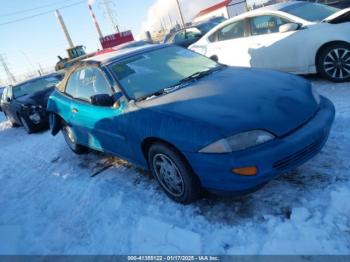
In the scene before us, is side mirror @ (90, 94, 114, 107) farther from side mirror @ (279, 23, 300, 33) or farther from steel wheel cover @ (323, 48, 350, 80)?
steel wheel cover @ (323, 48, 350, 80)

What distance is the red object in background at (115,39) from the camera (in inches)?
966

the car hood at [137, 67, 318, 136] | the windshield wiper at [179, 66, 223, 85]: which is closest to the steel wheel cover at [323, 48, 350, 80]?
the car hood at [137, 67, 318, 136]

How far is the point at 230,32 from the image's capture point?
6969mm

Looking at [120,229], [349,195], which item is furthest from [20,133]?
[349,195]

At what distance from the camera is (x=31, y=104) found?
848cm

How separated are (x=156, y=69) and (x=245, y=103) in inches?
55.2

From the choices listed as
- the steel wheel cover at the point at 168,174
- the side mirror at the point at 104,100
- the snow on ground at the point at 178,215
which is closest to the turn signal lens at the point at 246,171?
the snow on ground at the point at 178,215

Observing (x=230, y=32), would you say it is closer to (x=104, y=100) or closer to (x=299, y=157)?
(x=104, y=100)

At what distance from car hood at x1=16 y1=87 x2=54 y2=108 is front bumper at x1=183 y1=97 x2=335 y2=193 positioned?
262 inches

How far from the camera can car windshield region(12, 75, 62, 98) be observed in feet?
30.6

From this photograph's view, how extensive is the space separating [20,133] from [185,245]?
325 inches

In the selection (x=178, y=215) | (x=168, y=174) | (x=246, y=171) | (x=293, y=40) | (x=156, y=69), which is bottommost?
(x=178, y=215)

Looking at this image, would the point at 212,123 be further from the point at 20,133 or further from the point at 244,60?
the point at 20,133

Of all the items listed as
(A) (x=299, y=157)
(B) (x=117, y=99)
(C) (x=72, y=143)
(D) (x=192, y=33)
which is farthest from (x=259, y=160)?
(D) (x=192, y=33)
